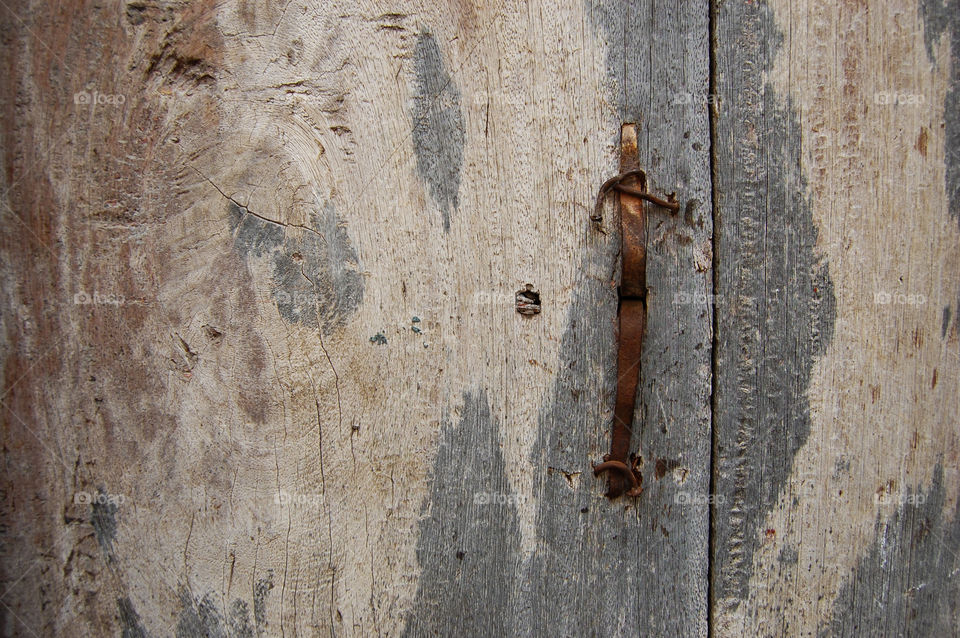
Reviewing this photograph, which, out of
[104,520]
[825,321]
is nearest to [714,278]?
[825,321]

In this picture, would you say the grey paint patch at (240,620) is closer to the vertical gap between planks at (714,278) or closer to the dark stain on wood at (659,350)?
the dark stain on wood at (659,350)

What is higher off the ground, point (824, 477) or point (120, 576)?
point (824, 477)

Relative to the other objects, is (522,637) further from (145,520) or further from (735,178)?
(735,178)

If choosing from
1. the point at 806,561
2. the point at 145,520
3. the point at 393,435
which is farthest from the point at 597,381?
the point at 145,520

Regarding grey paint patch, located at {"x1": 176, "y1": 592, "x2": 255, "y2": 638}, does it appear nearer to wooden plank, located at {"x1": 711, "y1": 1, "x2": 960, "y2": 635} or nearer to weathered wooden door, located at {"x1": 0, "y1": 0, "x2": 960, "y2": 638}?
weathered wooden door, located at {"x1": 0, "y1": 0, "x2": 960, "y2": 638}

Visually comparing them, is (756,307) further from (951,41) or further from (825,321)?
(951,41)

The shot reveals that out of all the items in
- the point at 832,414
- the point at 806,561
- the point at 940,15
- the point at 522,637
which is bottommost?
the point at 522,637

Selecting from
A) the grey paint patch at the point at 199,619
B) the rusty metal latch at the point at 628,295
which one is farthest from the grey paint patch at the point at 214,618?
the rusty metal latch at the point at 628,295
